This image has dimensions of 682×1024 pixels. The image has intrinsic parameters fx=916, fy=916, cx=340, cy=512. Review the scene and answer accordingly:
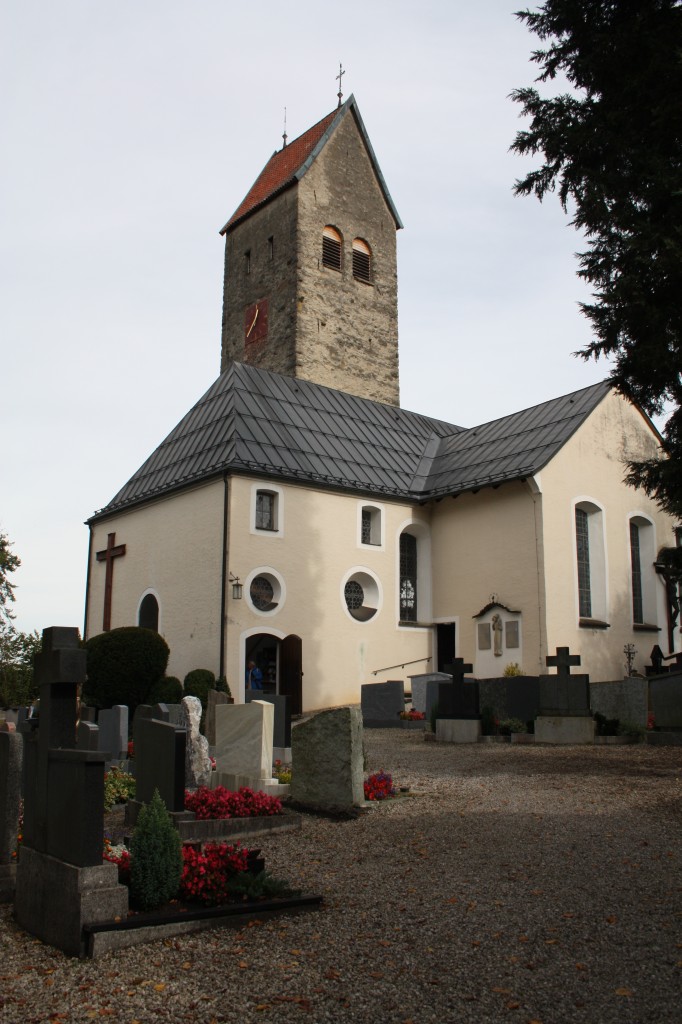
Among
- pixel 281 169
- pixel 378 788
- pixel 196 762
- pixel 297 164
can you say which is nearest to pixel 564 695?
pixel 378 788

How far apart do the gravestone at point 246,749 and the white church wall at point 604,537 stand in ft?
43.1

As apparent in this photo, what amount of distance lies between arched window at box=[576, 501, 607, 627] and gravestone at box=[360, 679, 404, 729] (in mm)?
6054

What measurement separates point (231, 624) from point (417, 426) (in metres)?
11.6

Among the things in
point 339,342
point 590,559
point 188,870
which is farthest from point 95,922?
point 339,342

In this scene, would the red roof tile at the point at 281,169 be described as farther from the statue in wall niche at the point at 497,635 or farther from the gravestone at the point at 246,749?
the gravestone at the point at 246,749

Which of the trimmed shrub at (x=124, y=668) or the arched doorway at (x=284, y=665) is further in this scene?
the arched doorway at (x=284, y=665)

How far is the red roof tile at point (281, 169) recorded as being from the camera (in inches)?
1350

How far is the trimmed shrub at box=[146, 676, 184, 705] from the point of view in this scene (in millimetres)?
18281

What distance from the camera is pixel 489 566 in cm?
2377

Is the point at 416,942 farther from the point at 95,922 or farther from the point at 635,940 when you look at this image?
the point at 95,922

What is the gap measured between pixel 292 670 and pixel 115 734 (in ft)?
30.5

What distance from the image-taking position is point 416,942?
4.98m

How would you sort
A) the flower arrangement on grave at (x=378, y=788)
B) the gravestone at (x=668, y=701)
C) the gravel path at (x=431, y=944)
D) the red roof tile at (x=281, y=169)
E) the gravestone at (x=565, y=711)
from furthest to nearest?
the red roof tile at (x=281, y=169), the gravestone at (x=565, y=711), the gravestone at (x=668, y=701), the flower arrangement on grave at (x=378, y=788), the gravel path at (x=431, y=944)

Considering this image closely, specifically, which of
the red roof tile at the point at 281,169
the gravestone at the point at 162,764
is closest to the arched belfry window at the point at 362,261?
the red roof tile at the point at 281,169
